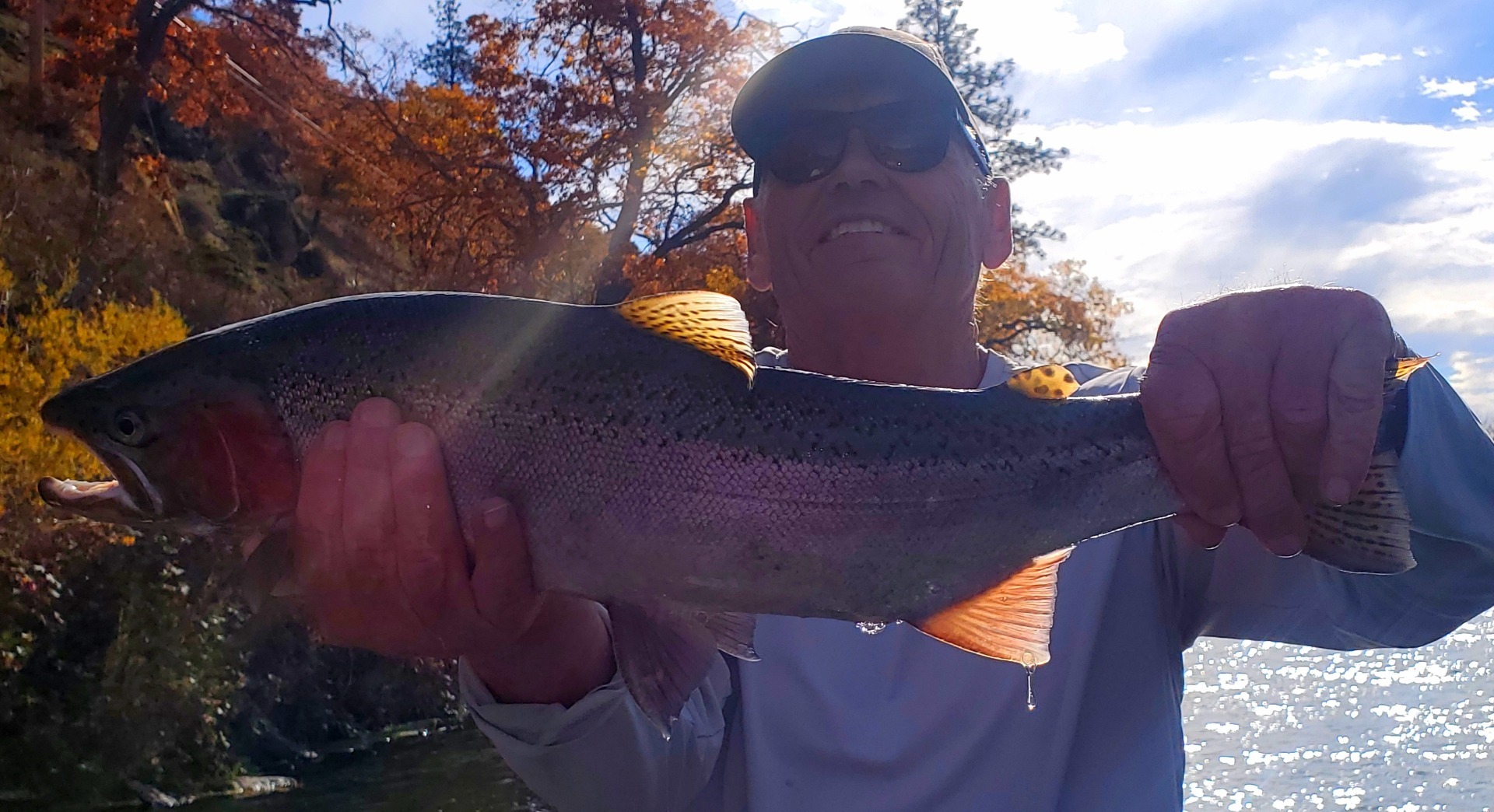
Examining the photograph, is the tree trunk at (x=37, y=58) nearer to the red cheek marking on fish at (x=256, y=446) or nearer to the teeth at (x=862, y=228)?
the teeth at (x=862, y=228)

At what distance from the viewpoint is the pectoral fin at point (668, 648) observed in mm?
2602

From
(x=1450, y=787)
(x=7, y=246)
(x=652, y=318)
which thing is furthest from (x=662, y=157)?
(x=652, y=318)

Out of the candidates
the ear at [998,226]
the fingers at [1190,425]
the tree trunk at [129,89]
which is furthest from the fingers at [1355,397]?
the tree trunk at [129,89]

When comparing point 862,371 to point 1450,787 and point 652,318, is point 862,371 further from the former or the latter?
point 1450,787

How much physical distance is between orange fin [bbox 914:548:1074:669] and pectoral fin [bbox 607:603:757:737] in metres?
0.47

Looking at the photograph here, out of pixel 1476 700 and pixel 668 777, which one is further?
pixel 1476 700

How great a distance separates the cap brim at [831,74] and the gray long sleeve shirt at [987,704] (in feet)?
5.05

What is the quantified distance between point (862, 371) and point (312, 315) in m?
2.19

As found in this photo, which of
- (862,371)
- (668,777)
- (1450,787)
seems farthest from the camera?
(1450,787)

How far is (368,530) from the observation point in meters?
2.66

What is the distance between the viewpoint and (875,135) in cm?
428

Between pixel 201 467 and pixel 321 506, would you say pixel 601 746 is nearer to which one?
pixel 321 506

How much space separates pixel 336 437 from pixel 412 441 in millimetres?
201

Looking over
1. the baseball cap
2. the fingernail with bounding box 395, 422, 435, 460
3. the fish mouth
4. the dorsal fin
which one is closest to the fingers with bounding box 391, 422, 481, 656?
the fingernail with bounding box 395, 422, 435, 460
